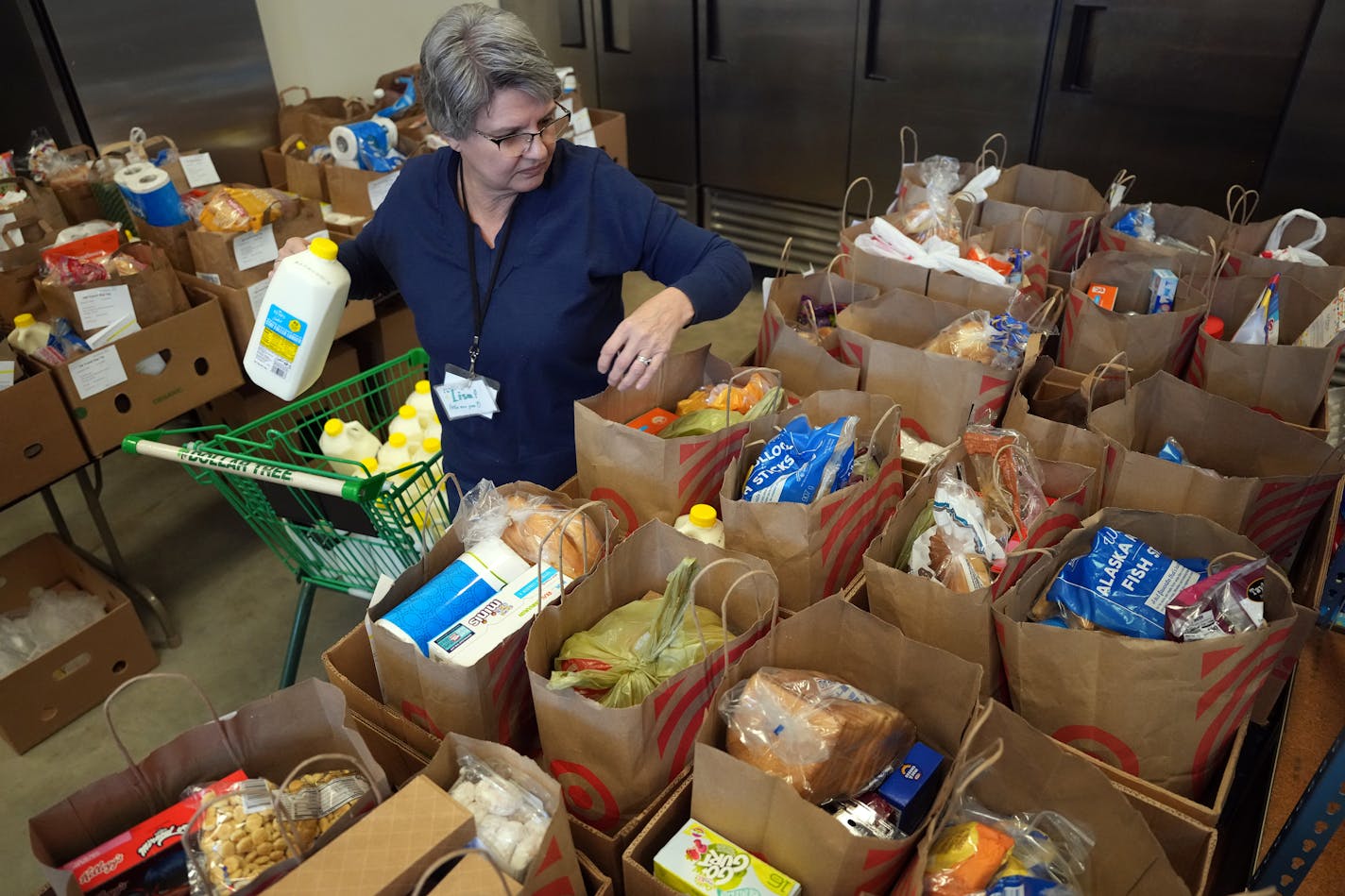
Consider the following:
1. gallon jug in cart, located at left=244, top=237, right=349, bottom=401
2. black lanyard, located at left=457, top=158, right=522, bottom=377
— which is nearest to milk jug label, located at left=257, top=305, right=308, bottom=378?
gallon jug in cart, located at left=244, top=237, right=349, bottom=401

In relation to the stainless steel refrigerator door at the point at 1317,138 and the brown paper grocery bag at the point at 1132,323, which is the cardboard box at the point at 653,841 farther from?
the stainless steel refrigerator door at the point at 1317,138

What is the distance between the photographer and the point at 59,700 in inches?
85.9

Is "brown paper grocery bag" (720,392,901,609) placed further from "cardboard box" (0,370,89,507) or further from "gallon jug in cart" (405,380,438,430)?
"cardboard box" (0,370,89,507)

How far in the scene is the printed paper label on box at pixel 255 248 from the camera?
240cm

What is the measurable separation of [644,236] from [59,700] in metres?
1.89

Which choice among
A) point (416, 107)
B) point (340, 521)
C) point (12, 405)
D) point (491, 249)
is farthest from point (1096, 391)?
point (416, 107)

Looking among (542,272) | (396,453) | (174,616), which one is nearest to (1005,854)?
(542,272)

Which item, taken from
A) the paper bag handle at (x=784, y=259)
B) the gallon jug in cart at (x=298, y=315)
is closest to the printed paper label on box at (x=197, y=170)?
the gallon jug in cart at (x=298, y=315)

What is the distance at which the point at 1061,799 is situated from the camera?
3.16 ft

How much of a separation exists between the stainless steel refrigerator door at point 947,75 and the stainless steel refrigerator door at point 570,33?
1372 mm

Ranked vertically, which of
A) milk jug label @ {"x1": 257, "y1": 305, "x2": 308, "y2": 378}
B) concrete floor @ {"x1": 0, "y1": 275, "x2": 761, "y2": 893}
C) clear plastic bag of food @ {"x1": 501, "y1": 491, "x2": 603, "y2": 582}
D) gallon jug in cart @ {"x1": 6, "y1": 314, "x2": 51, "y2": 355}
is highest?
milk jug label @ {"x1": 257, "y1": 305, "x2": 308, "y2": 378}

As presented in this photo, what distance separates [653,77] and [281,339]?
312 cm

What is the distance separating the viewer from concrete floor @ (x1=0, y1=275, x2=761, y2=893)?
6.88ft

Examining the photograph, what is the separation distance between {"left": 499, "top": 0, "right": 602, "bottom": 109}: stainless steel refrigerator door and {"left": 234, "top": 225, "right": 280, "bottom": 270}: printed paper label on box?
2.23 metres
